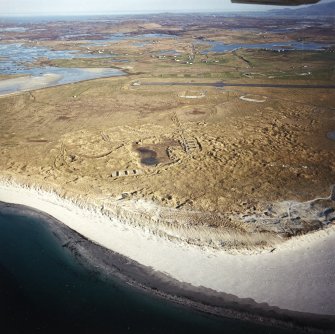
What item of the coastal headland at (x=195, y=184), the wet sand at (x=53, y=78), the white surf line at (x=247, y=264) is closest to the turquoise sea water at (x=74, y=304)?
the coastal headland at (x=195, y=184)

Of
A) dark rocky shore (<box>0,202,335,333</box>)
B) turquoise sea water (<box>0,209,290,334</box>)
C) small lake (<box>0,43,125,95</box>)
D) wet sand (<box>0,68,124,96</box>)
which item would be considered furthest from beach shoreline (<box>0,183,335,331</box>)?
small lake (<box>0,43,125,95</box>)

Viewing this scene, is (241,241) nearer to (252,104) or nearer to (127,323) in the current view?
(127,323)

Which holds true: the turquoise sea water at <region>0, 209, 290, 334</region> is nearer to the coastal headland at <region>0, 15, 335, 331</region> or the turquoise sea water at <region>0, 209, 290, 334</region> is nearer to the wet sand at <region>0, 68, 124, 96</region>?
the coastal headland at <region>0, 15, 335, 331</region>

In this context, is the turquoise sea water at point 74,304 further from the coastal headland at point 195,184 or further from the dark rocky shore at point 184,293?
the coastal headland at point 195,184

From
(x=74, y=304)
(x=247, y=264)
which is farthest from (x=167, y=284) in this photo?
(x=74, y=304)

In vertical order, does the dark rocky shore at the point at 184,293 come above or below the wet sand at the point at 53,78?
below

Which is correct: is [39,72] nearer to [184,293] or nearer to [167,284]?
[167,284]
